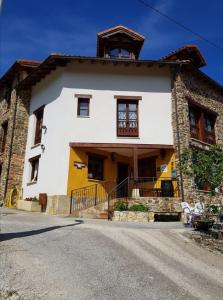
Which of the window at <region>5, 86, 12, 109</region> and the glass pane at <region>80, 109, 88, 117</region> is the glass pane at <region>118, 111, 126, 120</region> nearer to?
the glass pane at <region>80, 109, 88, 117</region>

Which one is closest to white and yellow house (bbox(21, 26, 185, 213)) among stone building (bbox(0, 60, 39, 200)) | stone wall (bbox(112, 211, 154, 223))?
stone building (bbox(0, 60, 39, 200))

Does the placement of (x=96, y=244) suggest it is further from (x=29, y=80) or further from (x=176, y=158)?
(x=29, y=80)

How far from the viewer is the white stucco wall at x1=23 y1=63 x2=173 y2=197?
52.5ft

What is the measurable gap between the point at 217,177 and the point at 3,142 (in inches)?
612

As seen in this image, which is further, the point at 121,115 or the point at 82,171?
the point at 121,115

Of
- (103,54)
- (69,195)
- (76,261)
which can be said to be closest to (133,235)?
(76,261)

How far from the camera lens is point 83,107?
661 inches

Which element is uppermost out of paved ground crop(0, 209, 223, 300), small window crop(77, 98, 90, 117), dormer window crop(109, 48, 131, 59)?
dormer window crop(109, 48, 131, 59)

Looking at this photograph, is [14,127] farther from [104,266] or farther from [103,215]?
[104,266]

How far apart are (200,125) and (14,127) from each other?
11413mm

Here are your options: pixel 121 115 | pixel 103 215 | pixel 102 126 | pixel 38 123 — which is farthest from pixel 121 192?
pixel 38 123

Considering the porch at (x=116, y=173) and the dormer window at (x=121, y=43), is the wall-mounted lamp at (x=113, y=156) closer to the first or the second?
the porch at (x=116, y=173)

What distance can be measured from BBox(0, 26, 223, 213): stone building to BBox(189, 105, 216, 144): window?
6 centimetres

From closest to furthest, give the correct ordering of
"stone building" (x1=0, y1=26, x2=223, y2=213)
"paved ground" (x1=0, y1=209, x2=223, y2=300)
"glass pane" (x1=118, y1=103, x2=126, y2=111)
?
"paved ground" (x1=0, y1=209, x2=223, y2=300), "stone building" (x1=0, y1=26, x2=223, y2=213), "glass pane" (x1=118, y1=103, x2=126, y2=111)
